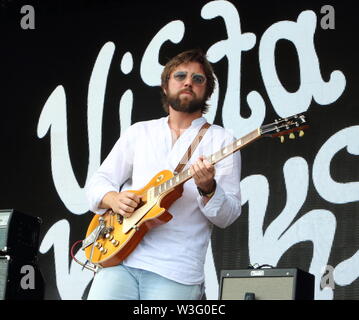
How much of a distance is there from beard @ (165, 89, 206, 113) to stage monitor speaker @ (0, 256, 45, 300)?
1157 millimetres

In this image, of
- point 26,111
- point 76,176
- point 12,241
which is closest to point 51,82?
point 26,111

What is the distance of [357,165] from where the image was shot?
3.97 m

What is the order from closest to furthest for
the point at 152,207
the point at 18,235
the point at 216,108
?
the point at 152,207 < the point at 18,235 < the point at 216,108

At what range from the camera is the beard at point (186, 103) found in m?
2.79

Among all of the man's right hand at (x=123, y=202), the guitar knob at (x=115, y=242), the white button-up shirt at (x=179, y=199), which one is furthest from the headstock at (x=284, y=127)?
the guitar knob at (x=115, y=242)

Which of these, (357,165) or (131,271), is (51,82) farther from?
(131,271)

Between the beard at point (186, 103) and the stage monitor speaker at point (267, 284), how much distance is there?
0.71 m

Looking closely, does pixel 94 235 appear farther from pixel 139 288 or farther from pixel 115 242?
pixel 139 288

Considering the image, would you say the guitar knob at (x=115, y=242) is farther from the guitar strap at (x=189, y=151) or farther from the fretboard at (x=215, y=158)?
the guitar strap at (x=189, y=151)

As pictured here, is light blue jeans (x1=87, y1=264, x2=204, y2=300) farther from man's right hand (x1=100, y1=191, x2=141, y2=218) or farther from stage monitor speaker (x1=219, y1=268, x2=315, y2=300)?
stage monitor speaker (x1=219, y1=268, x2=315, y2=300)

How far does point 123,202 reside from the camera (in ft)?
8.78

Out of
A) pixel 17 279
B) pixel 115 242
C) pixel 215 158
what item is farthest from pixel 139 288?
pixel 17 279

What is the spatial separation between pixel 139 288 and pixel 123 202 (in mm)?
350

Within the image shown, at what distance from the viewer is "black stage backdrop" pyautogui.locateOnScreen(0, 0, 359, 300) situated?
402 centimetres
